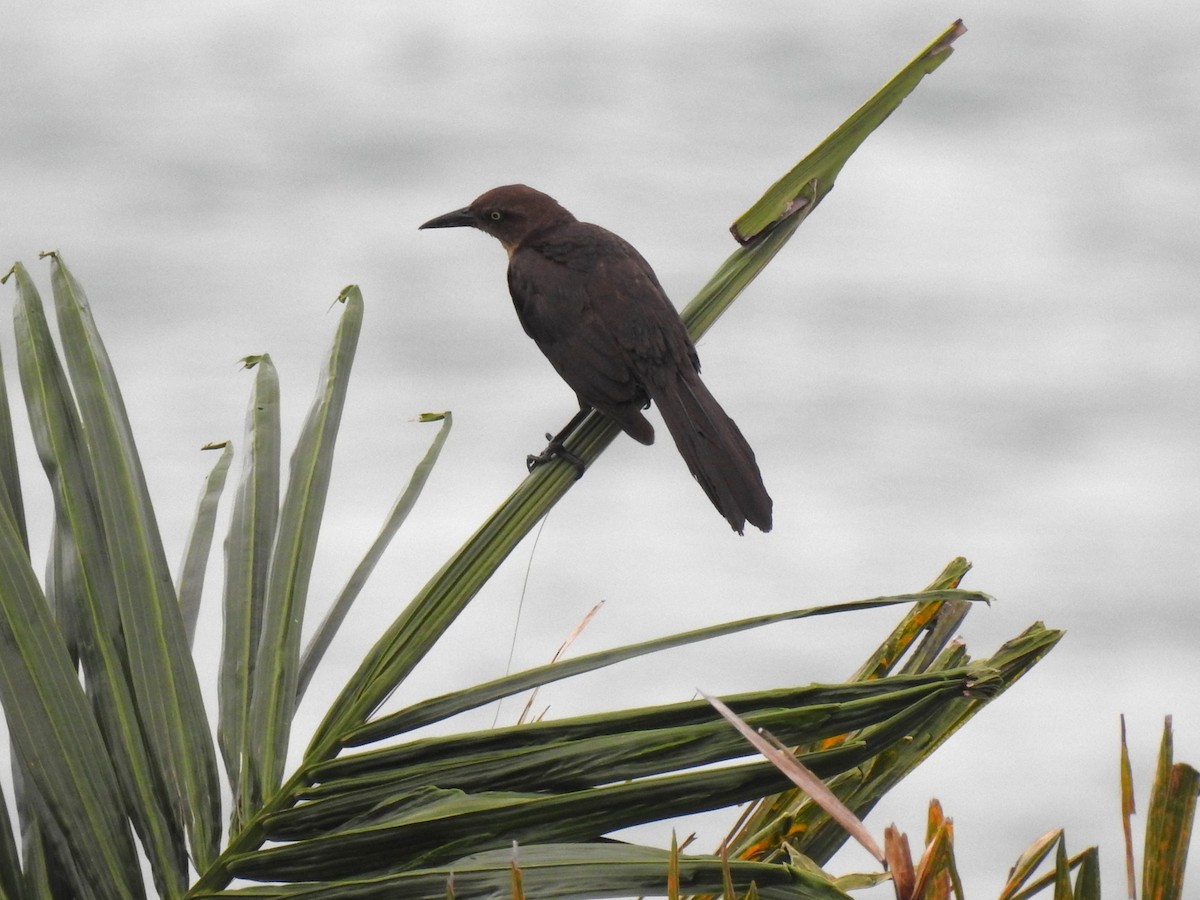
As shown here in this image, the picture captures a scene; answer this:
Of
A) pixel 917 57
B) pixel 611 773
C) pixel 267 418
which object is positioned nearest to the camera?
pixel 611 773

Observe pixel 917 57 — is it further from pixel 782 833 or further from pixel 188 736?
pixel 188 736

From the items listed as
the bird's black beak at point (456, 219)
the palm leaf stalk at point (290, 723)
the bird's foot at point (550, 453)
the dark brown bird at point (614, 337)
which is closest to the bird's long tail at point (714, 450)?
the dark brown bird at point (614, 337)

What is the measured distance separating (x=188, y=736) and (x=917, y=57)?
1500mm

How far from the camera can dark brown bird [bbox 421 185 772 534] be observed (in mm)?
3340

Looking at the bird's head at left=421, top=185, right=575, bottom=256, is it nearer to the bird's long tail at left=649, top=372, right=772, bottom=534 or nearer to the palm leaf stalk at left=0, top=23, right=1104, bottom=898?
the bird's long tail at left=649, top=372, right=772, bottom=534

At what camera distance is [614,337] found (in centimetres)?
398

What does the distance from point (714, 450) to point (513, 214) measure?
6.12 ft

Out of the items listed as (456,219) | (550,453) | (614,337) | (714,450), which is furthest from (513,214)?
(714,450)

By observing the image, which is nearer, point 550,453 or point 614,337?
point 550,453

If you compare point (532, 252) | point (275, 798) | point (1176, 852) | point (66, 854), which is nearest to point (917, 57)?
point (1176, 852)

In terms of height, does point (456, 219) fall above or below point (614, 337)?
above

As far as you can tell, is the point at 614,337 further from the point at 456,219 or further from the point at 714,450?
the point at 456,219

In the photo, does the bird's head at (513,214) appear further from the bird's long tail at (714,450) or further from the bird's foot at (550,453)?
the bird's long tail at (714,450)

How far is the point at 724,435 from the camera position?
11.5 feet
